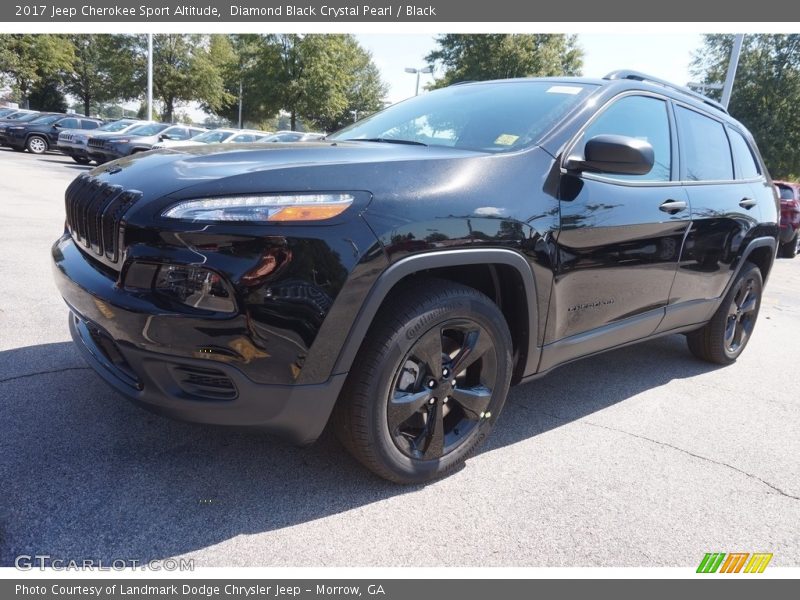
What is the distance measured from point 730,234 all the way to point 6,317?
4651 millimetres

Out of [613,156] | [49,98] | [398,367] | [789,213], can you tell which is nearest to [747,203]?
[613,156]

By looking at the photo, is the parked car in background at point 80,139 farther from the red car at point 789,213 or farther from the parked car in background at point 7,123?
the red car at point 789,213

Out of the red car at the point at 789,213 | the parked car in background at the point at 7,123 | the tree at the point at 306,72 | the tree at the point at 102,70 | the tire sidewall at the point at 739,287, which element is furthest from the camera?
the tree at the point at 102,70

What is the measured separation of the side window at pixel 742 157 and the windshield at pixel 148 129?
1751 centimetres

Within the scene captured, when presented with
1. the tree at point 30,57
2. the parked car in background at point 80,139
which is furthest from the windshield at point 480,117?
the tree at point 30,57

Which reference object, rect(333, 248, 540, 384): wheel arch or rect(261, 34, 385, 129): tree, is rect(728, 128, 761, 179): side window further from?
rect(261, 34, 385, 129): tree

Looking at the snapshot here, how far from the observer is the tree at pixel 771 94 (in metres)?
27.4

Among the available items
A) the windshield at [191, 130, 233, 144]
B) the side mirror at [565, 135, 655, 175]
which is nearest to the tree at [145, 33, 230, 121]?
the windshield at [191, 130, 233, 144]

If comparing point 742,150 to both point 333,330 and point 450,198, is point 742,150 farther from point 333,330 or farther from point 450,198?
point 333,330

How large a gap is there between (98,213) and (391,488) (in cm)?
152

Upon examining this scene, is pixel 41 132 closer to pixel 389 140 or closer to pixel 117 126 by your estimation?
pixel 117 126

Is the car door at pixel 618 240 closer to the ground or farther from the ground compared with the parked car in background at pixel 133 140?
farther from the ground

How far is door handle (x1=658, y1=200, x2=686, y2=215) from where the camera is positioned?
10.3 ft

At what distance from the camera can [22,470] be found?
88.7 inches
